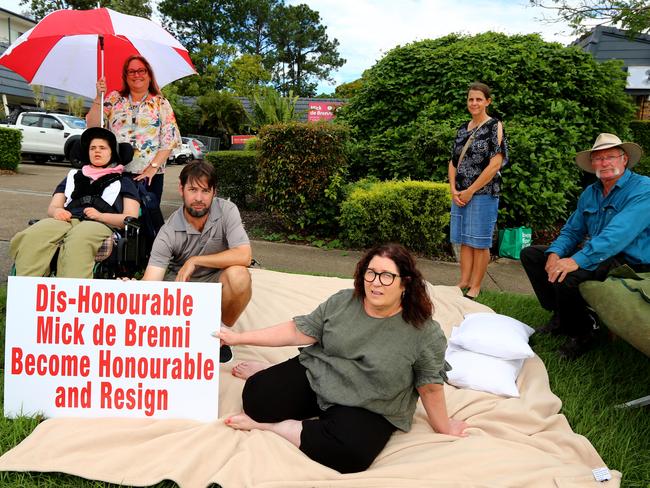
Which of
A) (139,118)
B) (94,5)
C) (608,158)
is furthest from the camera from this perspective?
(94,5)

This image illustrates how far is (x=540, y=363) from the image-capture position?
3422mm

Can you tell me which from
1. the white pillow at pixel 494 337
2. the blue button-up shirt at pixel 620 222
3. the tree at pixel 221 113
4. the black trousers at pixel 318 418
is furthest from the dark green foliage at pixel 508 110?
the tree at pixel 221 113

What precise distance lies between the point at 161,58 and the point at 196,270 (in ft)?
8.41

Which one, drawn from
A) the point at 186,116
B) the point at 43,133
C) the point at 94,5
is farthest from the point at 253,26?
the point at 43,133

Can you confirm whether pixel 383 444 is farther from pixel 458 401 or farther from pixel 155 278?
pixel 155 278

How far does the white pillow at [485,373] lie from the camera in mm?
3055

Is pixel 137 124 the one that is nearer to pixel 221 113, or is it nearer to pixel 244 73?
pixel 221 113

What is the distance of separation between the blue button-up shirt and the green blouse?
170 cm

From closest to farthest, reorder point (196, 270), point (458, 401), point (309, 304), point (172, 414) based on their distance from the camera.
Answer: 1. point (172, 414)
2. point (458, 401)
3. point (196, 270)
4. point (309, 304)

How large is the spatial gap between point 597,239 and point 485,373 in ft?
4.03

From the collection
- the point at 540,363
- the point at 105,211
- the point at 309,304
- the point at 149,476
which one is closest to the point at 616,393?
the point at 540,363

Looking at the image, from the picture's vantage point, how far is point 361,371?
2357 mm

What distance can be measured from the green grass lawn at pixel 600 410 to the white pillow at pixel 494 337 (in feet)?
0.99

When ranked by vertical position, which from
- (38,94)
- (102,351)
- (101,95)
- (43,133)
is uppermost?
(38,94)
